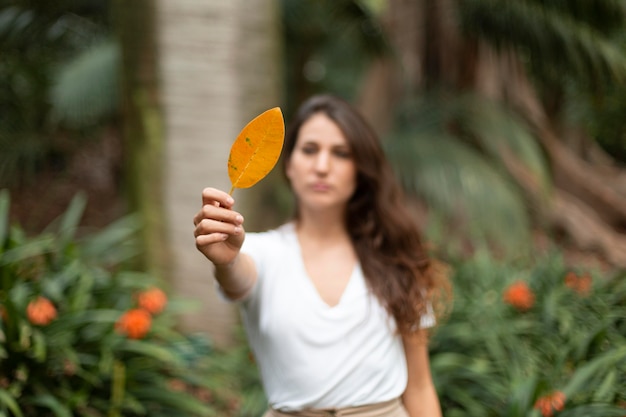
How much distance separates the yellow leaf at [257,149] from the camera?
1156mm

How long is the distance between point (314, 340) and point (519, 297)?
68.3 inches

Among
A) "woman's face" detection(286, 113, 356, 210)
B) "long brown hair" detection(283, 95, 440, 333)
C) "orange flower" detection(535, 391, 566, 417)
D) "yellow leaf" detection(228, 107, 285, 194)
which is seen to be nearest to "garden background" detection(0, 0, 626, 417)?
"orange flower" detection(535, 391, 566, 417)

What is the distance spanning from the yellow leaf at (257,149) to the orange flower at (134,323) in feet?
4.61

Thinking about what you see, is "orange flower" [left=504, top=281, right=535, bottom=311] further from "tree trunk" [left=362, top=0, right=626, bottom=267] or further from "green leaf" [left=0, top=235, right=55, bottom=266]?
"tree trunk" [left=362, top=0, right=626, bottom=267]

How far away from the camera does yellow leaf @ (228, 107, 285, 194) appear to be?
1.16 metres

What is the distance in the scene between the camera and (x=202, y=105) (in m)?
3.13

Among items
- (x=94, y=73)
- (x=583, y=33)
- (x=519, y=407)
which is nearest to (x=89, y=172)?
(x=94, y=73)

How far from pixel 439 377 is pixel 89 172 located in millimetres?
6688

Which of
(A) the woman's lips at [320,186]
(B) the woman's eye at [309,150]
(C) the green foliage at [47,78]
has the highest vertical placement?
(C) the green foliage at [47,78]

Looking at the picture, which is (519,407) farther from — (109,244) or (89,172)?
(89,172)

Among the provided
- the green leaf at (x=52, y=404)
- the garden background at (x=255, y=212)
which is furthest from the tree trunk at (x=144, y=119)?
the green leaf at (x=52, y=404)

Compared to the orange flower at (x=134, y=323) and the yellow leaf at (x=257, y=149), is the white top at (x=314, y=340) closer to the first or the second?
the yellow leaf at (x=257, y=149)

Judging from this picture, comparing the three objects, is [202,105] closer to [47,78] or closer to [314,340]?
[314,340]

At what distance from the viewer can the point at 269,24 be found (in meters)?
3.29
